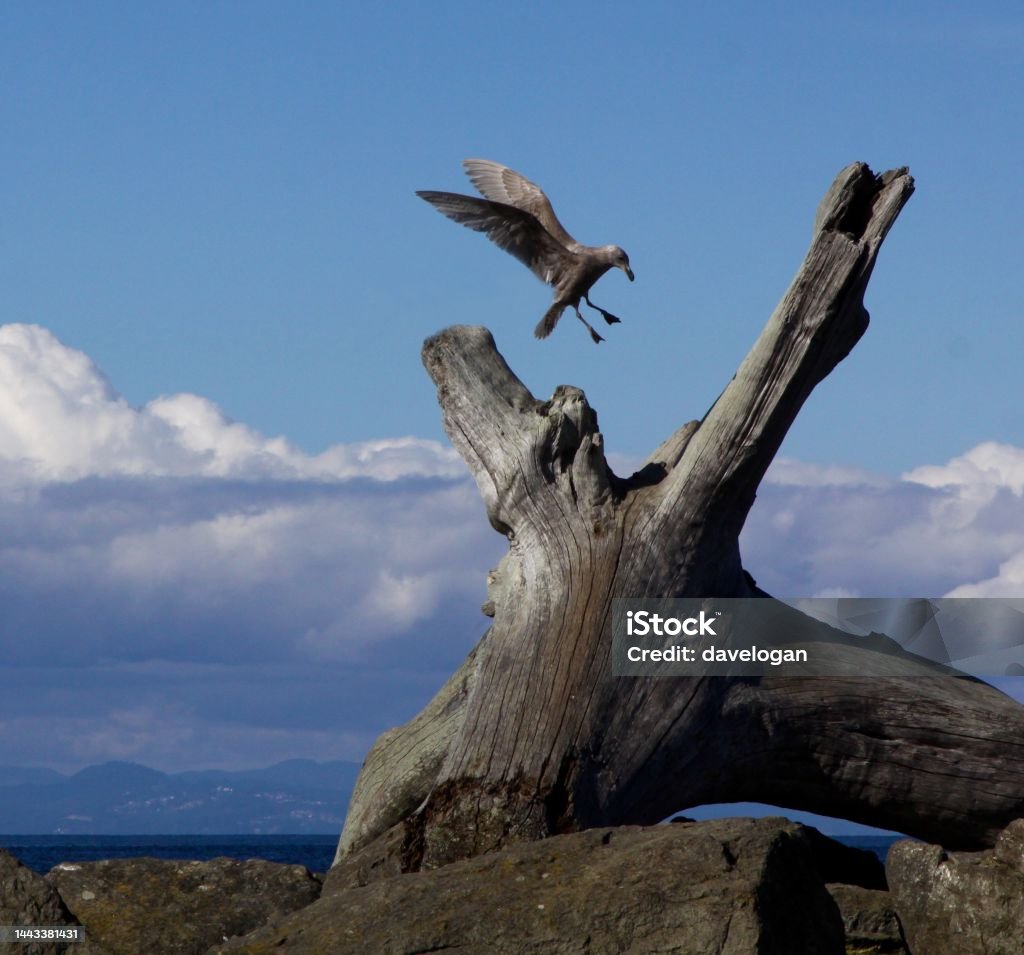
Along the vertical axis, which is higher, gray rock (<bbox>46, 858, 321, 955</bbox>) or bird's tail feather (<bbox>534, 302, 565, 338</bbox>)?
bird's tail feather (<bbox>534, 302, 565, 338</bbox>)

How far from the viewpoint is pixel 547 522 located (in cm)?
914

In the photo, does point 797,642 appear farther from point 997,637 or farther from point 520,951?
point 520,951

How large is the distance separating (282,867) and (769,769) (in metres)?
3.05

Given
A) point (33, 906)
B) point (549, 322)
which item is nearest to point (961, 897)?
point (33, 906)

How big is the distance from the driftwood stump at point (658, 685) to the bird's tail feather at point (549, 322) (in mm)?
2665

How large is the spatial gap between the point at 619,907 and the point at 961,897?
210cm

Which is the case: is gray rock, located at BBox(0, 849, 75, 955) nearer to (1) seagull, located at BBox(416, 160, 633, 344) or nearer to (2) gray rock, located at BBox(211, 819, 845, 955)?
(2) gray rock, located at BBox(211, 819, 845, 955)

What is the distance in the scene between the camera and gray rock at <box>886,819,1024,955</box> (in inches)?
283

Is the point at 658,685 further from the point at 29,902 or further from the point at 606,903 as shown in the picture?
the point at 29,902

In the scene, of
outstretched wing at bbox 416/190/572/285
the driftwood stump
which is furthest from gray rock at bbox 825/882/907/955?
outstretched wing at bbox 416/190/572/285

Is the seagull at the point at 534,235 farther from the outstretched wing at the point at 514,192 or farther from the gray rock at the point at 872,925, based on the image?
the gray rock at the point at 872,925

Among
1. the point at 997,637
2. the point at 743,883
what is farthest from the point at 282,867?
the point at 997,637

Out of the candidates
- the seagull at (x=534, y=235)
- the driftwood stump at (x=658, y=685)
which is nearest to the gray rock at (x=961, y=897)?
the driftwood stump at (x=658, y=685)

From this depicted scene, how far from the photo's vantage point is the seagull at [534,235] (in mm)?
11656
